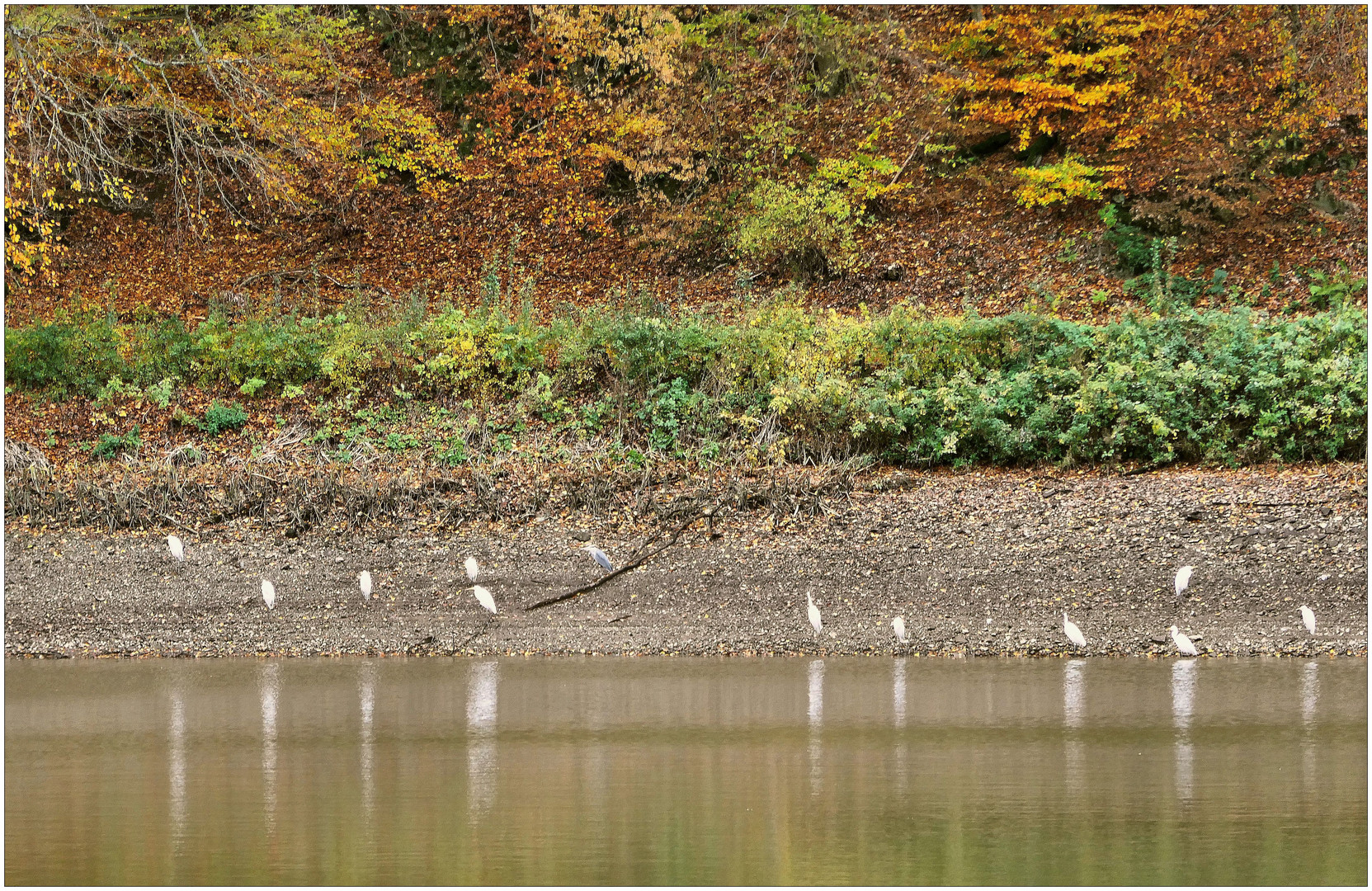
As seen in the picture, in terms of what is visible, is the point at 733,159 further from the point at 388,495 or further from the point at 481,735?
the point at 481,735

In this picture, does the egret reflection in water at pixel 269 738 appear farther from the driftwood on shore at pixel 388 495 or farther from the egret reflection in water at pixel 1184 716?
the egret reflection in water at pixel 1184 716

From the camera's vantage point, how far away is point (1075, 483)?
1345 cm

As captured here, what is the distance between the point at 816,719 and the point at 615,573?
4330mm

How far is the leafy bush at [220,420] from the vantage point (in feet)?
51.5

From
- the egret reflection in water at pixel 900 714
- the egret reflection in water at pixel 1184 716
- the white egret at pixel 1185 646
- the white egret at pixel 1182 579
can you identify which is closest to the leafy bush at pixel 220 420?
the egret reflection in water at pixel 900 714

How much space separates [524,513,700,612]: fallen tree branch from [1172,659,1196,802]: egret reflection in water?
498cm

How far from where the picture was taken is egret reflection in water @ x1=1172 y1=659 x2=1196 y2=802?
641 centimetres

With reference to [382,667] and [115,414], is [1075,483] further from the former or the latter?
[115,414]

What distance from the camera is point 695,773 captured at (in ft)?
22.1

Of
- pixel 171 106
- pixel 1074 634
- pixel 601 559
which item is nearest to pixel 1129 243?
pixel 1074 634

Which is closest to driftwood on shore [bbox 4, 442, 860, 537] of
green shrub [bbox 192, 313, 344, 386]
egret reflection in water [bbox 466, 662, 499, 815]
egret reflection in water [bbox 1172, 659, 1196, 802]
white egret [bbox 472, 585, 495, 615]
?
white egret [bbox 472, 585, 495, 615]

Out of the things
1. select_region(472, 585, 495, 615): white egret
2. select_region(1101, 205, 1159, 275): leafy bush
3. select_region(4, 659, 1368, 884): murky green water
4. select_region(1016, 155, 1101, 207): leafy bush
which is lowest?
select_region(4, 659, 1368, 884): murky green water

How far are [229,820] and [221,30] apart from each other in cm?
1801

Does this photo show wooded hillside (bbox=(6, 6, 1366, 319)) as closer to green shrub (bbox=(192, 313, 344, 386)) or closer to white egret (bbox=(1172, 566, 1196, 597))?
green shrub (bbox=(192, 313, 344, 386))
